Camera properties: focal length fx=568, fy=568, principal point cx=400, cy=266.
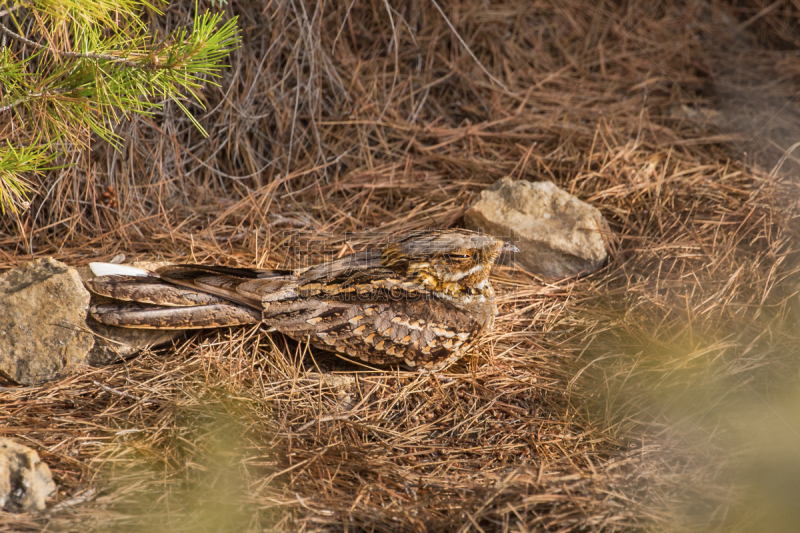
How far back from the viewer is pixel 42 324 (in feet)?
8.04

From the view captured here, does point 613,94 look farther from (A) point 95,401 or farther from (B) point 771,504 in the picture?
(A) point 95,401

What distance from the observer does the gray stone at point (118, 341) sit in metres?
2.49

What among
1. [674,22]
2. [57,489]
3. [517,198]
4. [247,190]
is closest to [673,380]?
[517,198]

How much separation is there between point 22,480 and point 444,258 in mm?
1728

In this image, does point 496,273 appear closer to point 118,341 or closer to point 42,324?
point 118,341

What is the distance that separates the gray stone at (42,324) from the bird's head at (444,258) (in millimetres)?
1379

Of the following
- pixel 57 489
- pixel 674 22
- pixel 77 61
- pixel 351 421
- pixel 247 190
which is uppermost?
pixel 77 61

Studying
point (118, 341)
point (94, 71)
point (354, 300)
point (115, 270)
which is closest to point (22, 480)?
point (118, 341)

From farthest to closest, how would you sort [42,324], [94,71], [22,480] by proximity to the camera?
[42,324] → [94,71] → [22,480]

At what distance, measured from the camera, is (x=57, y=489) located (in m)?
1.83

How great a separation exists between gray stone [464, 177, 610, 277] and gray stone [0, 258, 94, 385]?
2.08 m

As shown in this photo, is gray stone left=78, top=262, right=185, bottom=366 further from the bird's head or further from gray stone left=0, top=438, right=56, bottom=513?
the bird's head

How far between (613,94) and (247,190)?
9.10 feet

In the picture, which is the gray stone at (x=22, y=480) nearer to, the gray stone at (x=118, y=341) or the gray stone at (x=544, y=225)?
the gray stone at (x=118, y=341)
